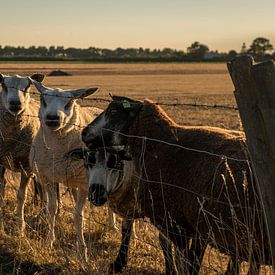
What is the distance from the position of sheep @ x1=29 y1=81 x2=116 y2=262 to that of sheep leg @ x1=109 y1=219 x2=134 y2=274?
84 cm

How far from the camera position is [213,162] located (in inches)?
168

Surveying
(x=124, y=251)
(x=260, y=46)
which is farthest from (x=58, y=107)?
(x=260, y=46)

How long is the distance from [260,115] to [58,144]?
4.49 metres

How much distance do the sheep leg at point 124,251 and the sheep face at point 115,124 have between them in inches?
45.9

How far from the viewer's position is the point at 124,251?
19.3 feet

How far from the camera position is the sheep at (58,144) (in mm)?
6945

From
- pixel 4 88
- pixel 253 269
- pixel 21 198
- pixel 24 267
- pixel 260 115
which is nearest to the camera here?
pixel 260 115

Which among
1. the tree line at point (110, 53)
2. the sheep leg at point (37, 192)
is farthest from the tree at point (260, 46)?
the sheep leg at point (37, 192)

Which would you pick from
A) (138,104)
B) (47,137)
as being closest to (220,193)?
(138,104)

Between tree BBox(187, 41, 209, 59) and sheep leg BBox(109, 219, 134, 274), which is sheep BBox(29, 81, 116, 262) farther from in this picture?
tree BBox(187, 41, 209, 59)

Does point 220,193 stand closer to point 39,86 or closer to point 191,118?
point 39,86

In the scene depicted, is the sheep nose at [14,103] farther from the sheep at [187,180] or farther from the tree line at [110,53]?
the tree line at [110,53]

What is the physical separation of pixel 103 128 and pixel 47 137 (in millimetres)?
2331

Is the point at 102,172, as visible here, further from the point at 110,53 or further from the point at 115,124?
the point at 110,53
